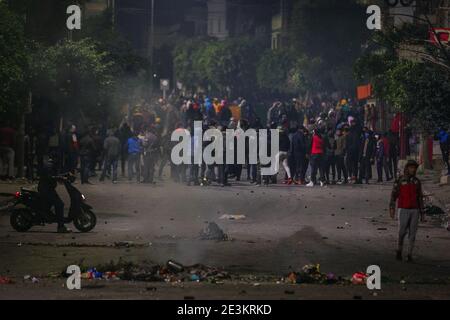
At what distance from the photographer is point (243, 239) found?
22.8 meters

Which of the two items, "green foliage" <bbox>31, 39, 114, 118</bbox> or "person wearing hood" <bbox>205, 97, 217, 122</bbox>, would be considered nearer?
"green foliage" <bbox>31, 39, 114, 118</bbox>

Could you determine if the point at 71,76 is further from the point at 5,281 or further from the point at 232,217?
the point at 5,281

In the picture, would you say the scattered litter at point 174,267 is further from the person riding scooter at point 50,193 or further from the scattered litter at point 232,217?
the scattered litter at point 232,217

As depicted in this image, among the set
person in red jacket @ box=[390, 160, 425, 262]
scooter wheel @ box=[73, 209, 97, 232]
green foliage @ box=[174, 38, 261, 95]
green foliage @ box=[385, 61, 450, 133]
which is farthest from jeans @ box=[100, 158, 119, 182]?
green foliage @ box=[174, 38, 261, 95]

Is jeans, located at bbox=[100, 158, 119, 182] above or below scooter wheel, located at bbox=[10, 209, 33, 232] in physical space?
above

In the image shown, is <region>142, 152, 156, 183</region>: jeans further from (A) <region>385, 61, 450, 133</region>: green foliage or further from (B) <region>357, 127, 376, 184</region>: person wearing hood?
(A) <region>385, 61, 450, 133</region>: green foliage

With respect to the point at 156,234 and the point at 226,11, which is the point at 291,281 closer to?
the point at 156,234

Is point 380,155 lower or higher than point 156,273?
higher

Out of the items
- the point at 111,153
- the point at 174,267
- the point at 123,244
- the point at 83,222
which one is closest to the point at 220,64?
the point at 111,153

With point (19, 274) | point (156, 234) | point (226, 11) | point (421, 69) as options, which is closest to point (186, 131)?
point (421, 69)

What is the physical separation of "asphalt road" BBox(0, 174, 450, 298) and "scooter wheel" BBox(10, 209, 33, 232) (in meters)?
0.17

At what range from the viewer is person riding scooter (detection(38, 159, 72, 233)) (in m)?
23.5

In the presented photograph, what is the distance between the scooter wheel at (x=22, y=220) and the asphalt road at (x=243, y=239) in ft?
0.56

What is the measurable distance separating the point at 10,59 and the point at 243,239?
10.8 metres
